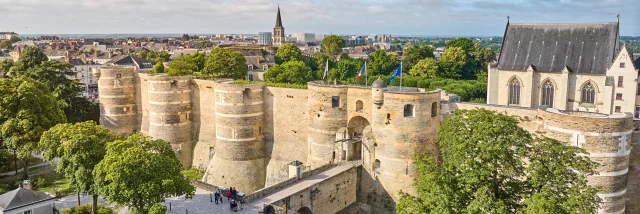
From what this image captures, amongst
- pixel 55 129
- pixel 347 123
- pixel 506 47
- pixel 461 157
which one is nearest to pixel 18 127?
pixel 55 129

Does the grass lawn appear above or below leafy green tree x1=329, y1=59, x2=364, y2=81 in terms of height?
below

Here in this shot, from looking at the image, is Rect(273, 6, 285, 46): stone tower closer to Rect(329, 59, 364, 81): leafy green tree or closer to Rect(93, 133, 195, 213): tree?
Rect(329, 59, 364, 81): leafy green tree

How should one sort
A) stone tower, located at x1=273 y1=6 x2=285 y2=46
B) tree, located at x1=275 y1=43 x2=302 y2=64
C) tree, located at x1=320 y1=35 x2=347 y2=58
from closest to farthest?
tree, located at x1=275 y1=43 x2=302 y2=64 → tree, located at x1=320 y1=35 x2=347 y2=58 → stone tower, located at x1=273 y1=6 x2=285 y2=46

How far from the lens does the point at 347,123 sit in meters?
38.8

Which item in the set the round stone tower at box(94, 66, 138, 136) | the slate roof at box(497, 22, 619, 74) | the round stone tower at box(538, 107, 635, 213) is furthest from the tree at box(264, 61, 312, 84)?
the round stone tower at box(538, 107, 635, 213)

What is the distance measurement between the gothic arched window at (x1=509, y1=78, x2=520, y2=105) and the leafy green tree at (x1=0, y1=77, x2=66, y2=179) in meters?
44.6

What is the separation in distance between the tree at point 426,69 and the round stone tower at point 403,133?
2285 inches

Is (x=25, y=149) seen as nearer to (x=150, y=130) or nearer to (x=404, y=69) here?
(x=150, y=130)

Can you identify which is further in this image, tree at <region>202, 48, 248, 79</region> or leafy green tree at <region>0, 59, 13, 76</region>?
tree at <region>202, 48, 248, 79</region>

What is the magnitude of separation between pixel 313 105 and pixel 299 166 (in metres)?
6.68

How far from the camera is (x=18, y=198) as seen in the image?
29484 mm

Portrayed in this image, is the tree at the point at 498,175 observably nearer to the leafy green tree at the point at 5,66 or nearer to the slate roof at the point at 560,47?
the slate roof at the point at 560,47

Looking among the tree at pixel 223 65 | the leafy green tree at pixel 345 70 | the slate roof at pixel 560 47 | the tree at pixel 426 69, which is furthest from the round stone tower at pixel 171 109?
the tree at pixel 426 69

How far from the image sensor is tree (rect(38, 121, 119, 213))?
30.6 meters
